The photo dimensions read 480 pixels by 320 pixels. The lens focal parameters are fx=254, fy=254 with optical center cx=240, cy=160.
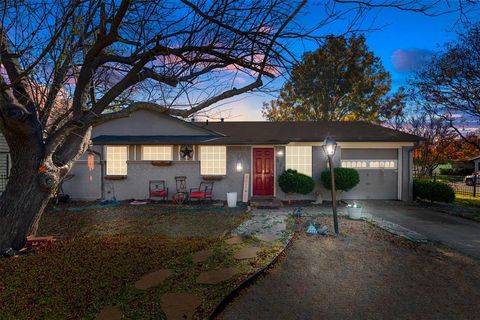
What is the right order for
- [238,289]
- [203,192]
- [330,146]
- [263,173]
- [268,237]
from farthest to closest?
1. [263,173]
2. [203,192]
3. [330,146]
4. [268,237]
5. [238,289]

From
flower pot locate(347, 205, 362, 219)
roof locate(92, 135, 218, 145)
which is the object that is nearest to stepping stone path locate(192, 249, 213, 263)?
flower pot locate(347, 205, 362, 219)

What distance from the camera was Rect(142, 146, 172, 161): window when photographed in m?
11.7

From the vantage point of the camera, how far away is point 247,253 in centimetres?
519

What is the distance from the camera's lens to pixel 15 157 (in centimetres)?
490

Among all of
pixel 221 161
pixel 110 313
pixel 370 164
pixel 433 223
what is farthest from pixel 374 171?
pixel 110 313

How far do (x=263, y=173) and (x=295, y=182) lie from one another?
1.61 m

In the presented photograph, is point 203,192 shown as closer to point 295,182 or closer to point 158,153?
point 158,153

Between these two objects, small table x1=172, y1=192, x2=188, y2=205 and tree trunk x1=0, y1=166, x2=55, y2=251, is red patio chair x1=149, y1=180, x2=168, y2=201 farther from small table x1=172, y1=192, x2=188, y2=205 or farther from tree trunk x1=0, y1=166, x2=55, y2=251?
tree trunk x1=0, y1=166, x2=55, y2=251

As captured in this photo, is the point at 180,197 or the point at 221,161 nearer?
the point at 180,197

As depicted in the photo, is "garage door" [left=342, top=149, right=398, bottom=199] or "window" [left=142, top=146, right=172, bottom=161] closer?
"window" [left=142, top=146, right=172, bottom=161]

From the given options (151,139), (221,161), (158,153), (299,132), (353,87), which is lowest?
(221,161)

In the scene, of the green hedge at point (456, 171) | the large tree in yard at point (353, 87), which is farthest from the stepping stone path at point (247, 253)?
the green hedge at point (456, 171)

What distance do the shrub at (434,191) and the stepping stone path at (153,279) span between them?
11995 mm

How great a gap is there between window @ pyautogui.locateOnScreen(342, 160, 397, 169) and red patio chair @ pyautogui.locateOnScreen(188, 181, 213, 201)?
6342 millimetres
